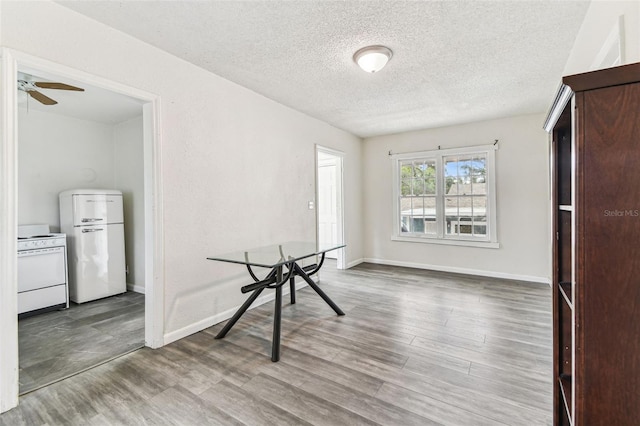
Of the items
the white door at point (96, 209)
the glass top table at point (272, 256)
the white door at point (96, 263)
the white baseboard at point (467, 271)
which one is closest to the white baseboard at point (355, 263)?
the white baseboard at point (467, 271)

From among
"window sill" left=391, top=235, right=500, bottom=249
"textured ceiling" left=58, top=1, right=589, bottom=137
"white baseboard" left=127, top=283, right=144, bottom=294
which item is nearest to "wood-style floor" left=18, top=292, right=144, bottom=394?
"white baseboard" left=127, top=283, right=144, bottom=294

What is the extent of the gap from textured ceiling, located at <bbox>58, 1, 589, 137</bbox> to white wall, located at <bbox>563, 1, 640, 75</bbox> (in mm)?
91

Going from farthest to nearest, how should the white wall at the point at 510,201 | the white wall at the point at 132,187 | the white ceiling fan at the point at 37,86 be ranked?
the white wall at the point at 510,201 → the white wall at the point at 132,187 → the white ceiling fan at the point at 37,86

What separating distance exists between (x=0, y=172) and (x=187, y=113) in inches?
54.7

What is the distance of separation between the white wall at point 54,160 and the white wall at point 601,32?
5.52 m

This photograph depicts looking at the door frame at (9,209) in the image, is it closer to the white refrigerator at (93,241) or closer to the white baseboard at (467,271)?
the white refrigerator at (93,241)

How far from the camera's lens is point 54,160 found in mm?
3895

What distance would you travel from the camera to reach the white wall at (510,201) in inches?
172

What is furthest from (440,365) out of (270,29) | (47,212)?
(47,212)

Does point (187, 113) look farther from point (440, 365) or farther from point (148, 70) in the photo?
point (440, 365)

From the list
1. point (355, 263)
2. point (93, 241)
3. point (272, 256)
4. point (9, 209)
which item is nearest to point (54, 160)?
point (93, 241)

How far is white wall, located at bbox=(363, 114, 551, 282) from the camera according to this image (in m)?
4.38

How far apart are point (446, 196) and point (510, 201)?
3.09ft

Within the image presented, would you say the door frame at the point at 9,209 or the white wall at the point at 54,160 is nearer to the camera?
the door frame at the point at 9,209
